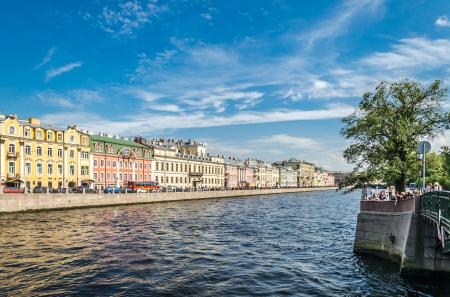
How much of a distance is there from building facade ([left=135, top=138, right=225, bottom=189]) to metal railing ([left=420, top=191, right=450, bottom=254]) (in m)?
91.7

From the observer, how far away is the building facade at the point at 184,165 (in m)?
106

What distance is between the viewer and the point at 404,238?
698 inches

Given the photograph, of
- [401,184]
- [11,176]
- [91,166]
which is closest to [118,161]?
[91,166]

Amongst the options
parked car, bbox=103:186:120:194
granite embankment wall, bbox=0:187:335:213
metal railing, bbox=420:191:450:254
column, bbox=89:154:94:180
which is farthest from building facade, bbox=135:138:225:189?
metal railing, bbox=420:191:450:254

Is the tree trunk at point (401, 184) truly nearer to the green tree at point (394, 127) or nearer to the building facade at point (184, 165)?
the green tree at point (394, 127)

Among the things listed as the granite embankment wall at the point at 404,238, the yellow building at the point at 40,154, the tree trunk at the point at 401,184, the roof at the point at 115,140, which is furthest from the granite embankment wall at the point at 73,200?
the tree trunk at the point at 401,184

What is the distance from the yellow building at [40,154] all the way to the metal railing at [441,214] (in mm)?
60300

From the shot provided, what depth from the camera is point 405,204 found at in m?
18.3

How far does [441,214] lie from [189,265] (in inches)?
473

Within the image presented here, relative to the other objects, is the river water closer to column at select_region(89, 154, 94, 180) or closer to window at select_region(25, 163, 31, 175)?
window at select_region(25, 163, 31, 175)

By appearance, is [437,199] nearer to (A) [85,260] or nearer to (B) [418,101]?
(B) [418,101]

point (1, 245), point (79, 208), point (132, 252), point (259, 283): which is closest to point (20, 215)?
point (79, 208)

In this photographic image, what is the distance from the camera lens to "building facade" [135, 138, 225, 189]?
349 feet

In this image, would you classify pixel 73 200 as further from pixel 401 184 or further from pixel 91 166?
pixel 401 184
